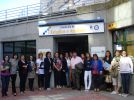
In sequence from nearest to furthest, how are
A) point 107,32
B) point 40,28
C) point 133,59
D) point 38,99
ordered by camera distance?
point 38,99
point 133,59
point 107,32
point 40,28

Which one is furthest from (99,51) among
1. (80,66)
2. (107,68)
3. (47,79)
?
(47,79)

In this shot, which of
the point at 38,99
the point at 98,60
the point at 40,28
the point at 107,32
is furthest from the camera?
the point at 40,28

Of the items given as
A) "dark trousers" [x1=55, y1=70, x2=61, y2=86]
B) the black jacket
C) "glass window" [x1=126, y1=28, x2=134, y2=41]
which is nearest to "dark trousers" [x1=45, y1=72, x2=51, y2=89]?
the black jacket

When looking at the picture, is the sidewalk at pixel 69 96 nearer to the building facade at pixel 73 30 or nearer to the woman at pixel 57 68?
the woman at pixel 57 68

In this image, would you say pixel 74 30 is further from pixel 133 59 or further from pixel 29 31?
pixel 133 59

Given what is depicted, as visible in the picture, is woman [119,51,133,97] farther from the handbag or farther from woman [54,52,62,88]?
woman [54,52,62,88]

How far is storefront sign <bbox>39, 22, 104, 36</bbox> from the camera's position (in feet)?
66.8

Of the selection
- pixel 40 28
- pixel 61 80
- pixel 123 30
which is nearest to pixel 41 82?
pixel 61 80

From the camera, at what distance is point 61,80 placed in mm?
21047

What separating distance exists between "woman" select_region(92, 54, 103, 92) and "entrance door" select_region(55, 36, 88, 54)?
4363 millimetres

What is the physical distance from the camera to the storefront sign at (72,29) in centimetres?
2037

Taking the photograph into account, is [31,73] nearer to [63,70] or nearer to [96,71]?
[63,70]

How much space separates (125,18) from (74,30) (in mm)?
3666

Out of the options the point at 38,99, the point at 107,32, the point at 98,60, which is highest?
the point at 107,32
